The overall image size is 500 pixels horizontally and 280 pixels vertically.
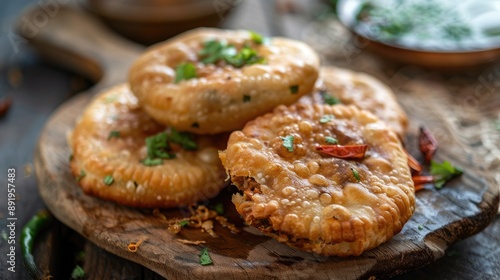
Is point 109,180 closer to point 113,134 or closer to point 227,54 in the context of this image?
point 113,134

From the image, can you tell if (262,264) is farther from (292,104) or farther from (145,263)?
(292,104)

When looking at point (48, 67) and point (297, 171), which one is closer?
point (297, 171)

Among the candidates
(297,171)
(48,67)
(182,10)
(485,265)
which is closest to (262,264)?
(297,171)

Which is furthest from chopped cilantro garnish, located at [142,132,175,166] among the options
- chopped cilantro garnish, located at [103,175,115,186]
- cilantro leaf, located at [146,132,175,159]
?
chopped cilantro garnish, located at [103,175,115,186]

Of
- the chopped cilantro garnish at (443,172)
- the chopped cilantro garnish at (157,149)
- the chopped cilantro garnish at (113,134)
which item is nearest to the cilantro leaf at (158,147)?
the chopped cilantro garnish at (157,149)

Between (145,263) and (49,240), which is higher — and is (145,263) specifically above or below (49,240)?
above

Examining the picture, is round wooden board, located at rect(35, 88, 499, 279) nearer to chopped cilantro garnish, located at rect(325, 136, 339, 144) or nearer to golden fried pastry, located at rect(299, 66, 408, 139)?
golden fried pastry, located at rect(299, 66, 408, 139)
